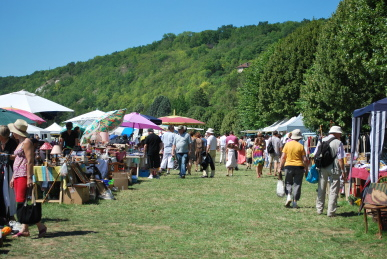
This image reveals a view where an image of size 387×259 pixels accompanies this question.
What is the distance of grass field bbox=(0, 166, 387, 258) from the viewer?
23.5 ft

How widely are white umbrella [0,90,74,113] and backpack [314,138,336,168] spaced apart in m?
8.59

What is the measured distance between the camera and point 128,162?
1934cm

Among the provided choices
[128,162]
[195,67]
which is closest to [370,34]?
[128,162]

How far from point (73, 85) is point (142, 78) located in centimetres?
2485

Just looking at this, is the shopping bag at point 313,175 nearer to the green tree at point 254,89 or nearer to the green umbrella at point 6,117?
the green umbrella at point 6,117

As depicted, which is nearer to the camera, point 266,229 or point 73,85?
point 266,229

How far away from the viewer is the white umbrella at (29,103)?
1658 cm

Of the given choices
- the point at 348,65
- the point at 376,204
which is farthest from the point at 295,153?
the point at 348,65

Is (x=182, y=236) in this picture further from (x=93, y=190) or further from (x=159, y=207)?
(x=93, y=190)

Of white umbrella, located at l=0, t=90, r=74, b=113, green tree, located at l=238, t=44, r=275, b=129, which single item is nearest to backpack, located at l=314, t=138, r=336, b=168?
white umbrella, located at l=0, t=90, r=74, b=113

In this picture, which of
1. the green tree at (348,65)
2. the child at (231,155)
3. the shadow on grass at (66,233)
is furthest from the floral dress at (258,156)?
the shadow on grass at (66,233)

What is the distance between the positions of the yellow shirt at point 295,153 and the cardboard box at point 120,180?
550cm

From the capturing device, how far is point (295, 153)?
38.1 ft

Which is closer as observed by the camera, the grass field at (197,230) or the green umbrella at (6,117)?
the grass field at (197,230)
